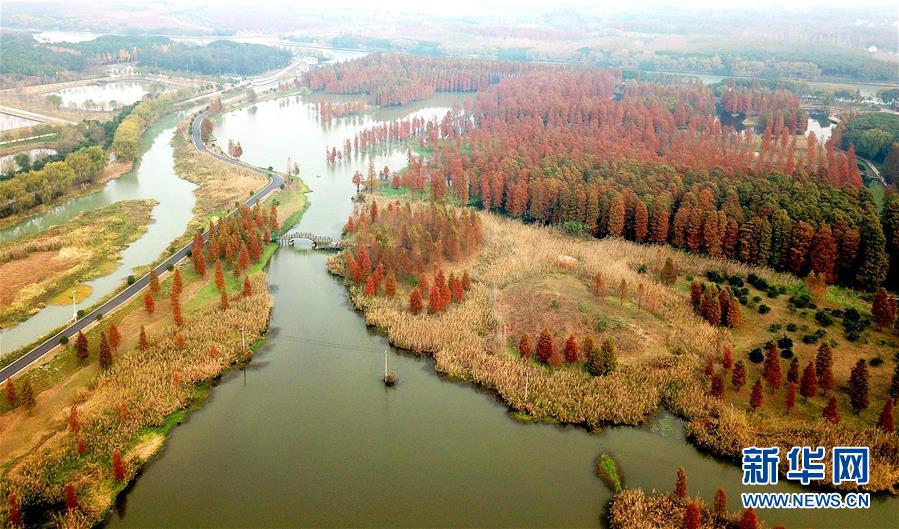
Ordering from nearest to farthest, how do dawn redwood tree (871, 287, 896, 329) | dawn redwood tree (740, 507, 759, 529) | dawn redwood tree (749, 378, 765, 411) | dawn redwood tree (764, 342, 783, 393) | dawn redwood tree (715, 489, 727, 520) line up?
dawn redwood tree (740, 507, 759, 529) < dawn redwood tree (715, 489, 727, 520) < dawn redwood tree (749, 378, 765, 411) < dawn redwood tree (764, 342, 783, 393) < dawn redwood tree (871, 287, 896, 329)

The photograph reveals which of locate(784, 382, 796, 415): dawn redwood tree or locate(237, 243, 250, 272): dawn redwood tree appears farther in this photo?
locate(237, 243, 250, 272): dawn redwood tree

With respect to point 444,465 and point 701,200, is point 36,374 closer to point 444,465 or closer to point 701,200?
point 444,465

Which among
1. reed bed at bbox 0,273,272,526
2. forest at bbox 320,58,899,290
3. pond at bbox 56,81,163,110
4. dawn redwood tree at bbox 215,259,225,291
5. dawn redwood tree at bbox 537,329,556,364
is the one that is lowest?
reed bed at bbox 0,273,272,526

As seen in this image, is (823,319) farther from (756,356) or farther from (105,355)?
(105,355)

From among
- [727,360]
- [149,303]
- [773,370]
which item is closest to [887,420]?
[773,370]

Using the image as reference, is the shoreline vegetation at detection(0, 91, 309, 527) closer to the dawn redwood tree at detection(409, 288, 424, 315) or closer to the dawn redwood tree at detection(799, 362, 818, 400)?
the dawn redwood tree at detection(409, 288, 424, 315)

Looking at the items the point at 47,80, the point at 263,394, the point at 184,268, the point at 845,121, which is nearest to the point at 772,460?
the point at 263,394

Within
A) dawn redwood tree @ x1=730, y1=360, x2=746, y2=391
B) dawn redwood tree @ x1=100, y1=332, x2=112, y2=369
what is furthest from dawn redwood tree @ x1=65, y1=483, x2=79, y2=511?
dawn redwood tree @ x1=730, y1=360, x2=746, y2=391
